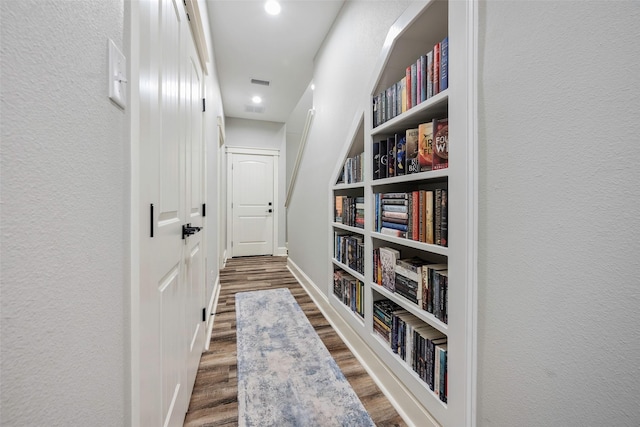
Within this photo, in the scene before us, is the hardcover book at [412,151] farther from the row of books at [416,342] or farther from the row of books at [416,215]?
the row of books at [416,342]

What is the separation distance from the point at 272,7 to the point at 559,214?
8.28 feet

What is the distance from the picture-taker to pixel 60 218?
0.39 metres

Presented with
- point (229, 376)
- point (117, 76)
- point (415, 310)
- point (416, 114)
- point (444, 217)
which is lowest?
point (229, 376)

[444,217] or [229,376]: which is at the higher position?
[444,217]

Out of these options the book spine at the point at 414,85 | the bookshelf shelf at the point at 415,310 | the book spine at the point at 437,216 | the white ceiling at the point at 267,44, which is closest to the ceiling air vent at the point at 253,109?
the white ceiling at the point at 267,44

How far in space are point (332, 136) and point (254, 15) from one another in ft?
4.14

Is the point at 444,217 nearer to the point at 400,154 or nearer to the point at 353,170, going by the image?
the point at 400,154

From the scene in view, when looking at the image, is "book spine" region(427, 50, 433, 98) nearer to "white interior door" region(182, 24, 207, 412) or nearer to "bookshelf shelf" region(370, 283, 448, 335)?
"bookshelf shelf" region(370, 283, 448, 335)

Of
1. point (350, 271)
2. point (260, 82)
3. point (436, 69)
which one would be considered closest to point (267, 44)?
point (260, 82)

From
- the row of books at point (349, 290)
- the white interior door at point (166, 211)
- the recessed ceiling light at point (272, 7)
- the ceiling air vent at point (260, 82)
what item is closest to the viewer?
the white interior door at point (166, 211)

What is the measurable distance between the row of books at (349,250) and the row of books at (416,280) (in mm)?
235

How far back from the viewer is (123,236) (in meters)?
0.60

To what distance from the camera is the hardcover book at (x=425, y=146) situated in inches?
47.7

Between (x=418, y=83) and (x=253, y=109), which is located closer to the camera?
(x=418, y=83)
